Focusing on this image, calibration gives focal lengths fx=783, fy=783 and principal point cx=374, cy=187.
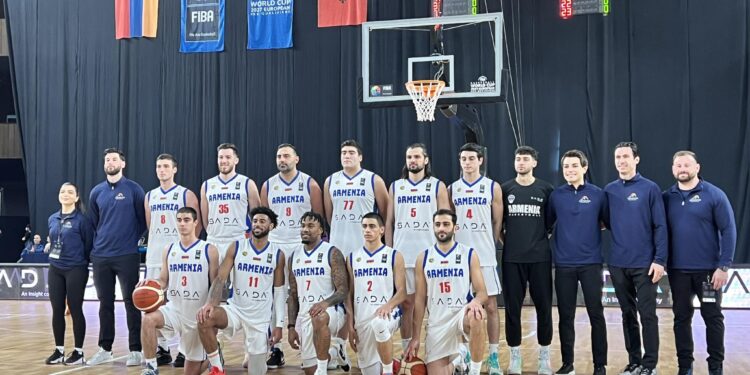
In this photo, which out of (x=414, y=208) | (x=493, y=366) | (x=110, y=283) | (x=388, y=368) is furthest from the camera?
(x=110, y=283)

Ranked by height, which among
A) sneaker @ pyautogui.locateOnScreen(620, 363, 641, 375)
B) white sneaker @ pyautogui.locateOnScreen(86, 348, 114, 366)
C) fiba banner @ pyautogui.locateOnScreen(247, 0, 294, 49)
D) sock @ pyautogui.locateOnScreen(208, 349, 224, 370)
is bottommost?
white sneaker @ pyautogui.locateOnScreen(86, 348, 114, 366)

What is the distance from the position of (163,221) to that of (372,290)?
2390 millimetres

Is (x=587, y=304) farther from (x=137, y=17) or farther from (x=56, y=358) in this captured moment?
(x=137, y=17)

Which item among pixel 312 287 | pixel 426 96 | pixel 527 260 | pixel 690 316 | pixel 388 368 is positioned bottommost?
pixel 388 368

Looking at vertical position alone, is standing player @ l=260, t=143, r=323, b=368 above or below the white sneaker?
above

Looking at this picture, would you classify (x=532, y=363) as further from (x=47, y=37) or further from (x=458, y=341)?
(x=47, y=37)

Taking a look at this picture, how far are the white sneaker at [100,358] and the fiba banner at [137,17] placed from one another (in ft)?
43.7

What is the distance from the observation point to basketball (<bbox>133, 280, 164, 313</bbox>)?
6082 mm

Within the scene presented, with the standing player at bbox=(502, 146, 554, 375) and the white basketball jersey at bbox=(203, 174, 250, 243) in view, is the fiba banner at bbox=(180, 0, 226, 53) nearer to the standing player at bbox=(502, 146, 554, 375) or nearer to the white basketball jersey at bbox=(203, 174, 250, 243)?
the white basketball jersey at bbox=(203, 174, 250, 243)

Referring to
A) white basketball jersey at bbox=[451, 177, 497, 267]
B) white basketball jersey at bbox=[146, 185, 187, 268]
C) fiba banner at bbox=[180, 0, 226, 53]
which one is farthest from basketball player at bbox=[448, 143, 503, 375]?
fiba banner at bbox=[180, 0, 226, 53]

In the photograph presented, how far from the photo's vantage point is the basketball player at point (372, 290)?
6.11 meters

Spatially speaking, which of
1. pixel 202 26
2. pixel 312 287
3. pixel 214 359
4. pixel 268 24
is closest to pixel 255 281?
pixel 312 287

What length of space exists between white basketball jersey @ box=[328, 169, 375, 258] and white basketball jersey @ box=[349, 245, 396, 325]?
0.77 m

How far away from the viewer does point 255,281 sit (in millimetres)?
6430
